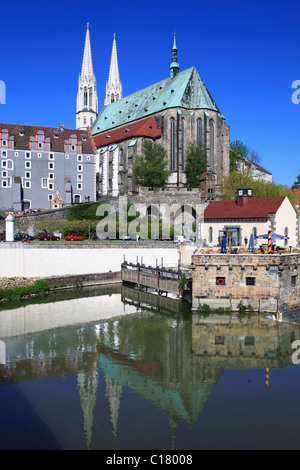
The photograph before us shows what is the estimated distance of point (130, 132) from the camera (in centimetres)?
8106

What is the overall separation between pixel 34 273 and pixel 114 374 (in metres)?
22.2

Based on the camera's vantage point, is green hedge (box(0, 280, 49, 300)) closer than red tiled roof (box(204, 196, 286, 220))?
Yes

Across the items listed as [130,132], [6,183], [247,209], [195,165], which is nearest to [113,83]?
[130,132]

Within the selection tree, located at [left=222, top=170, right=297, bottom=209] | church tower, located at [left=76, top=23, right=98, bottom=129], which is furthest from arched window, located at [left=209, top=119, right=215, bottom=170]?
church tower, located at [left=76, top=23, right=98, bottom=129]

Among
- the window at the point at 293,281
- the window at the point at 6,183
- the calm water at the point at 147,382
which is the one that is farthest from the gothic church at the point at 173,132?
the calm water at the point at 147,382

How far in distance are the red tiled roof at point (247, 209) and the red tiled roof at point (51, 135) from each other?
26.4 metres

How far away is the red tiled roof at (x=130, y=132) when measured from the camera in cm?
7612

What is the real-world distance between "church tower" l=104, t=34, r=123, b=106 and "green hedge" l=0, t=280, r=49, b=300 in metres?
91.8

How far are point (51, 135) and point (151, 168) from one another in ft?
52.6

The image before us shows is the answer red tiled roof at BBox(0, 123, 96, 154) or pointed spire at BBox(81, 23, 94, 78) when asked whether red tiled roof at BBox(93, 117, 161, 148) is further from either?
pointed spire at BBox(81, 23, 94, 78)

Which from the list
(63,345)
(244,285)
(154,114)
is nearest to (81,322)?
(63,345)

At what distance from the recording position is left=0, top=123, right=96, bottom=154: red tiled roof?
205 feet

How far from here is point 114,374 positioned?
18.7m
